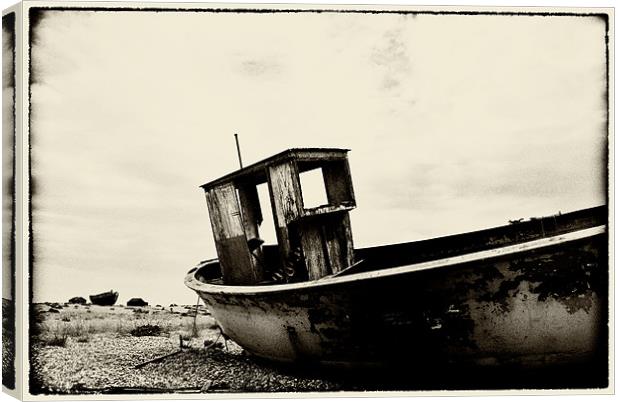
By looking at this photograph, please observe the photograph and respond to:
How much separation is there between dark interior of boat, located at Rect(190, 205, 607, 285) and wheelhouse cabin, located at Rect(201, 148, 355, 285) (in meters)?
0.17

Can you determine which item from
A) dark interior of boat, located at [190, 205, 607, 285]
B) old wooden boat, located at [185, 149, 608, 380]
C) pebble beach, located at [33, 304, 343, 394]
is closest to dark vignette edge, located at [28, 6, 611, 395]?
pebble beach, located at [33, 304, 343, 394]

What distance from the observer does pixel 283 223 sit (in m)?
4.94

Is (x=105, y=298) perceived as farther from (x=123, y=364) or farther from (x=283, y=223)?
(x=283, y=223)

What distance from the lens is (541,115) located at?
501 centimetres

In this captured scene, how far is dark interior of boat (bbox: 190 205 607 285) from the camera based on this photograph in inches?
205

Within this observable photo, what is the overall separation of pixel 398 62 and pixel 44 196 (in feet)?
9.92

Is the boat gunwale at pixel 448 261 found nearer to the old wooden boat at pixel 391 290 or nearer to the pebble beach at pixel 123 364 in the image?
the old wooden boat at pixel 391 290

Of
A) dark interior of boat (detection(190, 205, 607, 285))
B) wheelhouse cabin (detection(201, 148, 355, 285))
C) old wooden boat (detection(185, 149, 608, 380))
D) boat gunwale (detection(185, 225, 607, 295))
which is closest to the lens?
boat gunwale (detection(185, 225, 607, 295))

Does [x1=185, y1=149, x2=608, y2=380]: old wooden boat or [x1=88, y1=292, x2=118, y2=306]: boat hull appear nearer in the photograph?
[x1=185, y1=149, x2=608, y2=380]: old wooden boat

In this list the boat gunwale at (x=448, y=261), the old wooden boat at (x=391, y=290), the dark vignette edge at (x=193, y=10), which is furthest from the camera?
the dark vignette edge at (x=193, y=10)

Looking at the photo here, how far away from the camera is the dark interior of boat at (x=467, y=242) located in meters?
5.20

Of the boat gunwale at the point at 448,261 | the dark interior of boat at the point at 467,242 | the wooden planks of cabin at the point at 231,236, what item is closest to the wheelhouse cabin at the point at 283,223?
the wooden planks of cabin at the point at 231,236

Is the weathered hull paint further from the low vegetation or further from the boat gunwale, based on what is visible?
the low vegetation

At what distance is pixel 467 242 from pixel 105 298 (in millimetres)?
3286
